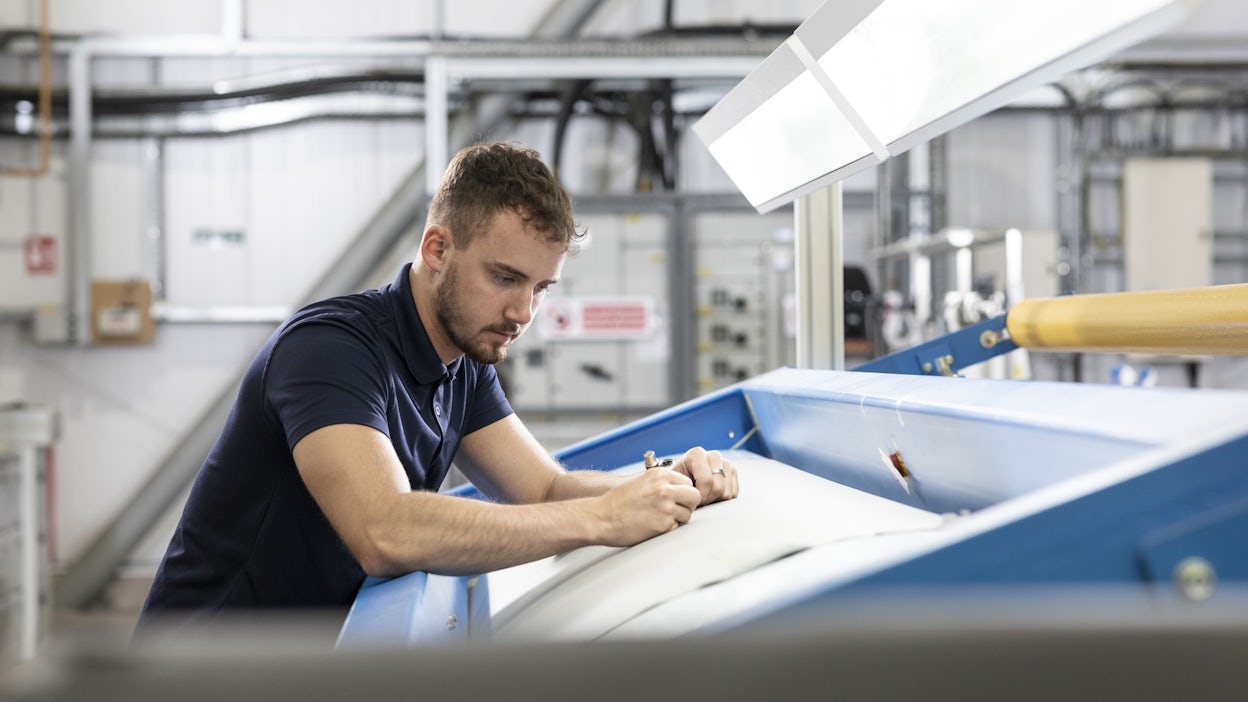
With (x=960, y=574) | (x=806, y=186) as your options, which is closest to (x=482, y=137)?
(x=806, y=186)

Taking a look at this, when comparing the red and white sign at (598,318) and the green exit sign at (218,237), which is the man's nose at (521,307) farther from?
the green exit sign at (218,237)

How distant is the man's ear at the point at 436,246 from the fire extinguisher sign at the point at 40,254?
14.4 ft

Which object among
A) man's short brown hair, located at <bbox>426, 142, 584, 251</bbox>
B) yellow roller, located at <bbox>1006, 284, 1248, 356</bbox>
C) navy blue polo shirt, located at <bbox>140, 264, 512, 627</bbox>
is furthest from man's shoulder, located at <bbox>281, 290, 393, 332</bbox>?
yellow roller, located at <bbox>1006, 284, 1248, 356</bbox>

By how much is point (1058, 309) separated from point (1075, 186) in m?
4.19

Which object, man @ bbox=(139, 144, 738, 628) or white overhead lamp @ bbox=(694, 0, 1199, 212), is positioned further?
man @ bbox=(139, 144, 738, 628)

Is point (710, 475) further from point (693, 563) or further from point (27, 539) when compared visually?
point (27, 539)

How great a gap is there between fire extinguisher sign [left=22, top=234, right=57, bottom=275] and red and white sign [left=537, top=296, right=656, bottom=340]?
2571 mm

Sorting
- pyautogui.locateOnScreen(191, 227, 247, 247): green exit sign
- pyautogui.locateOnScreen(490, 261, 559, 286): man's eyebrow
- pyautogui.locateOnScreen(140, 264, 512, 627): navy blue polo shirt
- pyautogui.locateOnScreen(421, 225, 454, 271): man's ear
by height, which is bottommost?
pyautogui.locateOnScreen(140, 264, 512, 627): navy blue polo shirt

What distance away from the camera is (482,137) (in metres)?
1.65

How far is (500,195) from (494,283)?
126 millimetres

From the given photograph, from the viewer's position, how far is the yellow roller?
113cm

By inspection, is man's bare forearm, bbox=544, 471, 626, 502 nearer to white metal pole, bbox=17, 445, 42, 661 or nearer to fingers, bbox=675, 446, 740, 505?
fingers, bbox=675, 446, 740, 505

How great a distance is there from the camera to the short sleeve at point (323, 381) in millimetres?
1142

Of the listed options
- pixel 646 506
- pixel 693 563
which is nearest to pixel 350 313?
pixel 646 506
